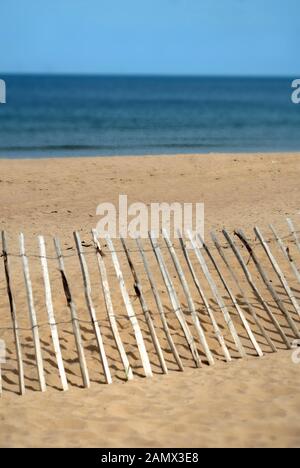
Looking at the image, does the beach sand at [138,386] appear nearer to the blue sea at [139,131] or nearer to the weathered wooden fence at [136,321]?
the weathered wooden fence at [136,321]

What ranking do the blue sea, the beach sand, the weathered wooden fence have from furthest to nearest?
the blue sea, the weathered wooden fence, the beach sand

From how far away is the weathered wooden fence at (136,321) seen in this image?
6.25 m

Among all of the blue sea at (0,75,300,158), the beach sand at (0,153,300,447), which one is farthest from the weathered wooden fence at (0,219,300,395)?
the blue sea at (0,75,300,158)

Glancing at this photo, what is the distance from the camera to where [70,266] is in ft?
27.9

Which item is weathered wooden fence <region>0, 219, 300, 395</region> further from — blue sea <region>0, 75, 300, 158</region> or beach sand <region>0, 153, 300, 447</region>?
blue sea <region>0, 75, 300, 158</region>

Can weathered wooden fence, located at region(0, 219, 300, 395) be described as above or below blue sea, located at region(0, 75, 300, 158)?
below

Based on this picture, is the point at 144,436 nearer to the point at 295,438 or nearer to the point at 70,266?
the point at 295,438

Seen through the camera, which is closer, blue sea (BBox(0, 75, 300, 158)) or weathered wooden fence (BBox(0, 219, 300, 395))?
weathered wooden fence (BBox(0, 219, 300, 395))

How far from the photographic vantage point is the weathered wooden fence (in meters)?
6.25

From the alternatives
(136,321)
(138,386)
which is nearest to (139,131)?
(136,321)

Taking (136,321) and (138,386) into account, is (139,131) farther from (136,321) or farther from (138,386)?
(138,386)

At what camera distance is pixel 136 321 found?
645 centimetres

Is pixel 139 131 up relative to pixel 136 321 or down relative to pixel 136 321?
up

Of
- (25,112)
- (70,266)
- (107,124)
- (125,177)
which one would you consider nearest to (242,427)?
(70,266)
